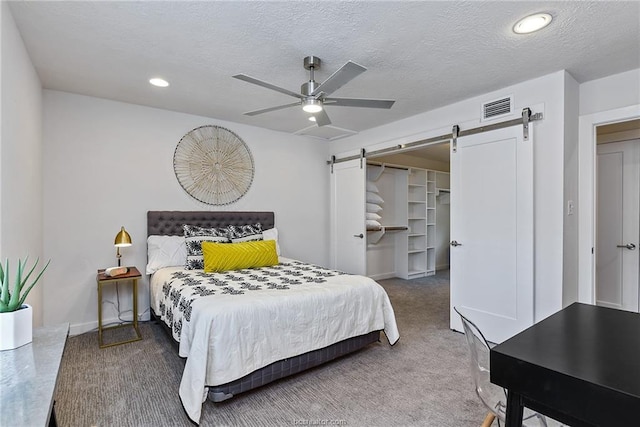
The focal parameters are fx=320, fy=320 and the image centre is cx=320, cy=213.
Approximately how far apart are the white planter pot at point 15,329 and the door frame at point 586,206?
4.10 m

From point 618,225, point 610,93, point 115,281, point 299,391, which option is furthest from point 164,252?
Result: point 618,225

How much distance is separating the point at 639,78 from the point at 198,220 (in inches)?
183

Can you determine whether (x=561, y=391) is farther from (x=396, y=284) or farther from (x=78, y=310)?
(x=396, y=284)

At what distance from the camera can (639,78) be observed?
2715mm

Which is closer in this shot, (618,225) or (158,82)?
(158,82)

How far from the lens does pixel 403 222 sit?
6.30 metres

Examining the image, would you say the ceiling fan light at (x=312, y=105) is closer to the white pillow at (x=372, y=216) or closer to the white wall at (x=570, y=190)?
the white wall at (x=570, y=190)

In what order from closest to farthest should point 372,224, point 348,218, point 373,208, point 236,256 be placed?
1. point 236,256
2. point 348,218
3. point 372,224
4. point 373,208

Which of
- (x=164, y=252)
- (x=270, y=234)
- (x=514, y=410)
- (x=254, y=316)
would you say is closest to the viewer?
(x=514, y=410)

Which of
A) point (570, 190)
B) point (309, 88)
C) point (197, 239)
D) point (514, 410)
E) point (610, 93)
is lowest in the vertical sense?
point (514, 410)

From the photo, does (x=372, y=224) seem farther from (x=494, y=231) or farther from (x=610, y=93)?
(x=610, y=93)

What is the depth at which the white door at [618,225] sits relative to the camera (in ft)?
12.7

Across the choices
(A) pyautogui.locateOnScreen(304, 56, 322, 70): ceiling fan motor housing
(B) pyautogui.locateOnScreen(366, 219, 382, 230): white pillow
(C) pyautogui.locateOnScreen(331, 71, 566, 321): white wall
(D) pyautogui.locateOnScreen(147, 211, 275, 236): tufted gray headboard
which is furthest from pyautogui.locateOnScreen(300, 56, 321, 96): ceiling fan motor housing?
(B) pyautogui.locateOnScreen(366, 219, 382, 230): white pillow

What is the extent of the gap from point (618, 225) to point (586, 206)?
1.58m
